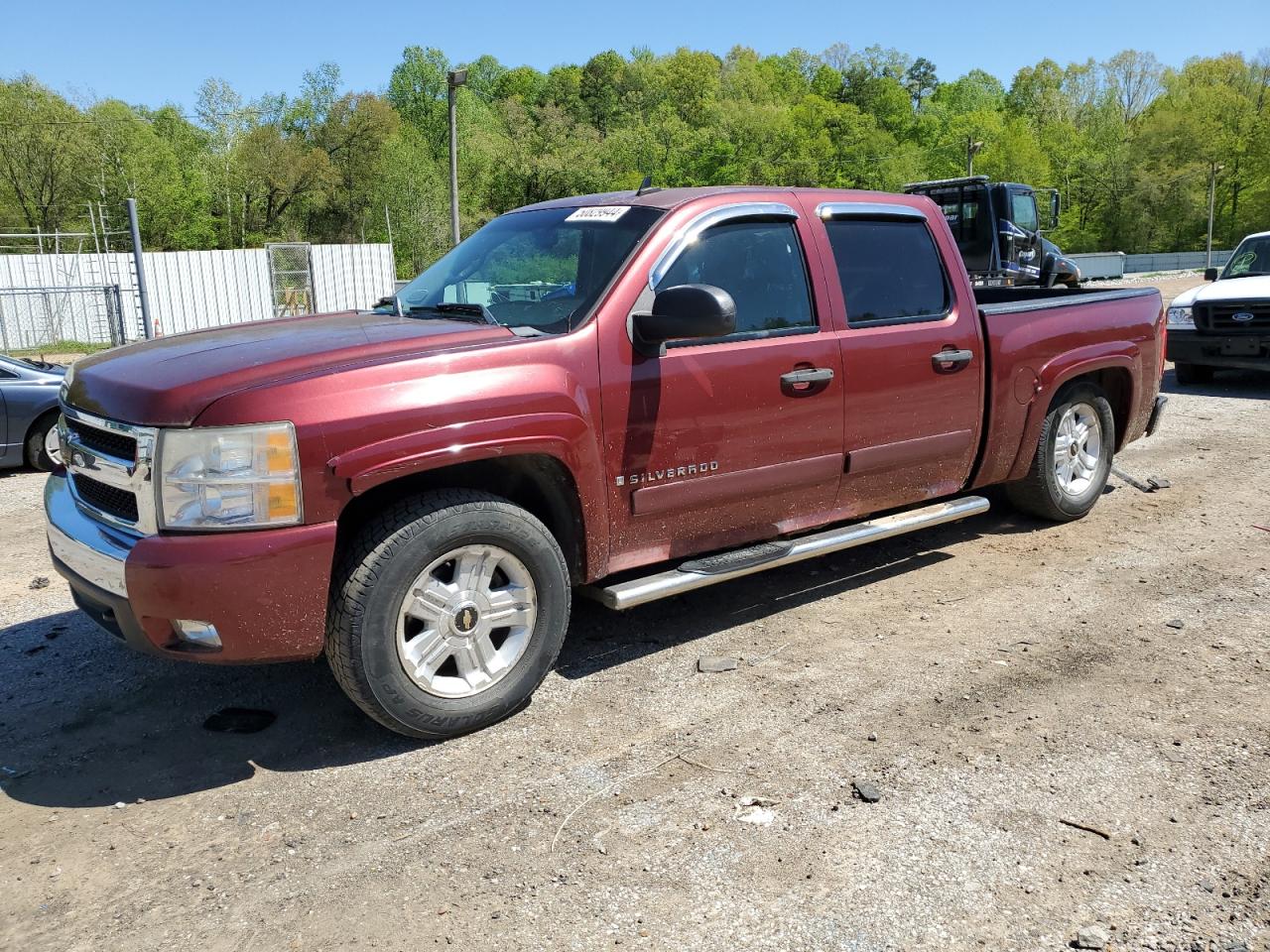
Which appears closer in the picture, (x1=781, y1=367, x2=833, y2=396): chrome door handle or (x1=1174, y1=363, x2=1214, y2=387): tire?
(x1=781, y1=367, x2=833, y2=396): chrome door handle

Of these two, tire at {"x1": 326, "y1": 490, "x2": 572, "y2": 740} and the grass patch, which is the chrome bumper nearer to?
tire at {"x1": 326, "y1": 490, "x2": 572, "y2": 740}

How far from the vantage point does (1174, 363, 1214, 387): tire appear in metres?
12.8

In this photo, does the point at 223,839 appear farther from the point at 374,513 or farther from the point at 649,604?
the point at 649,604

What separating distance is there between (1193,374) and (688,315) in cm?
1138

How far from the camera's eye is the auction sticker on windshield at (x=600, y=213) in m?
4.42

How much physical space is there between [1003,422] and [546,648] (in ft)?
9.85

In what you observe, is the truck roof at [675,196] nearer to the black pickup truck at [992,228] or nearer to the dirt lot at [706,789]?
the dirt lot at [706,789]

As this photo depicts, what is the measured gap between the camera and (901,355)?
487cm

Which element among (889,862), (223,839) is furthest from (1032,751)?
(223,839)

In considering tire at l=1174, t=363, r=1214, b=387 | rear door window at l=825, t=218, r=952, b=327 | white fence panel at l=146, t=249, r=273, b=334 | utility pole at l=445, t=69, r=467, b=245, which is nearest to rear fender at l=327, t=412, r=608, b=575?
rear door window at l=825, t=218, r=952, b=327

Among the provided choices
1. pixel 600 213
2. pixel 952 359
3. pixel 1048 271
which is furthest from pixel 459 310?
pixel 1048 271

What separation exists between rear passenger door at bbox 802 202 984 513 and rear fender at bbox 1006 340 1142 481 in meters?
0.54

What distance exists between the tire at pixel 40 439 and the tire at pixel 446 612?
713 cm

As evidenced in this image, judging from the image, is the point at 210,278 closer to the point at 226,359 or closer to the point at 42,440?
the point at 42,440
